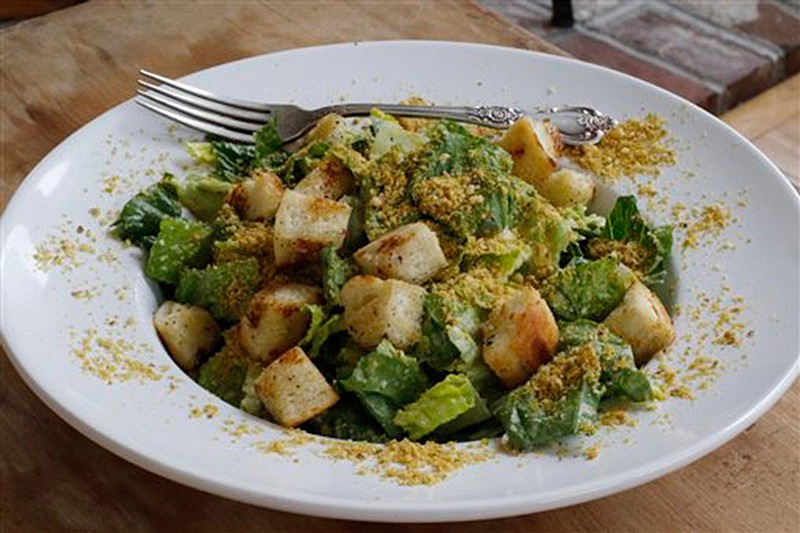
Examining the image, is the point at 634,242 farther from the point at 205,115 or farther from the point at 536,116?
the point at 205,115

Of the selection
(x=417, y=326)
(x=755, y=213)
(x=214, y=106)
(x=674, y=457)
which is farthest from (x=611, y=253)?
(x=214, y=106)

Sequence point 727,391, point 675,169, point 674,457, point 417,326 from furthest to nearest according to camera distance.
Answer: point 675,169
point 417,326
point 727,391
point 674,457

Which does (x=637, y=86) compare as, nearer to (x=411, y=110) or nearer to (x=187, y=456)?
(x=411, y=110)

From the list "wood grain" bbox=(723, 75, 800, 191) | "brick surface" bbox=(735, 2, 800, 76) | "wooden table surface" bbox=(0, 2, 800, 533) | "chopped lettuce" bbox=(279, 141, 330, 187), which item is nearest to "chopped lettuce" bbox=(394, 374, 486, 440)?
"wooden table surface" bbox=(0, 2, 800, 533)

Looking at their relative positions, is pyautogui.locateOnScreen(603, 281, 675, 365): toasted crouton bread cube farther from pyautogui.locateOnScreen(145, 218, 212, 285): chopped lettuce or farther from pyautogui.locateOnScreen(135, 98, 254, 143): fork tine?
pyautogui.locateOnScreen(135, 98, 254, 143): fork tine

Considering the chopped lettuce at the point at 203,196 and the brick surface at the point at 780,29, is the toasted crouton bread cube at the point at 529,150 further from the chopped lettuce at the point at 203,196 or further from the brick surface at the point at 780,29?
the brick surface at the point at 780,29

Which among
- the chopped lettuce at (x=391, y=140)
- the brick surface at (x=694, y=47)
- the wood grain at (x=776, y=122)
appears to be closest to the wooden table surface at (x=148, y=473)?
the chopped lettuce at (x=391, y=140)
